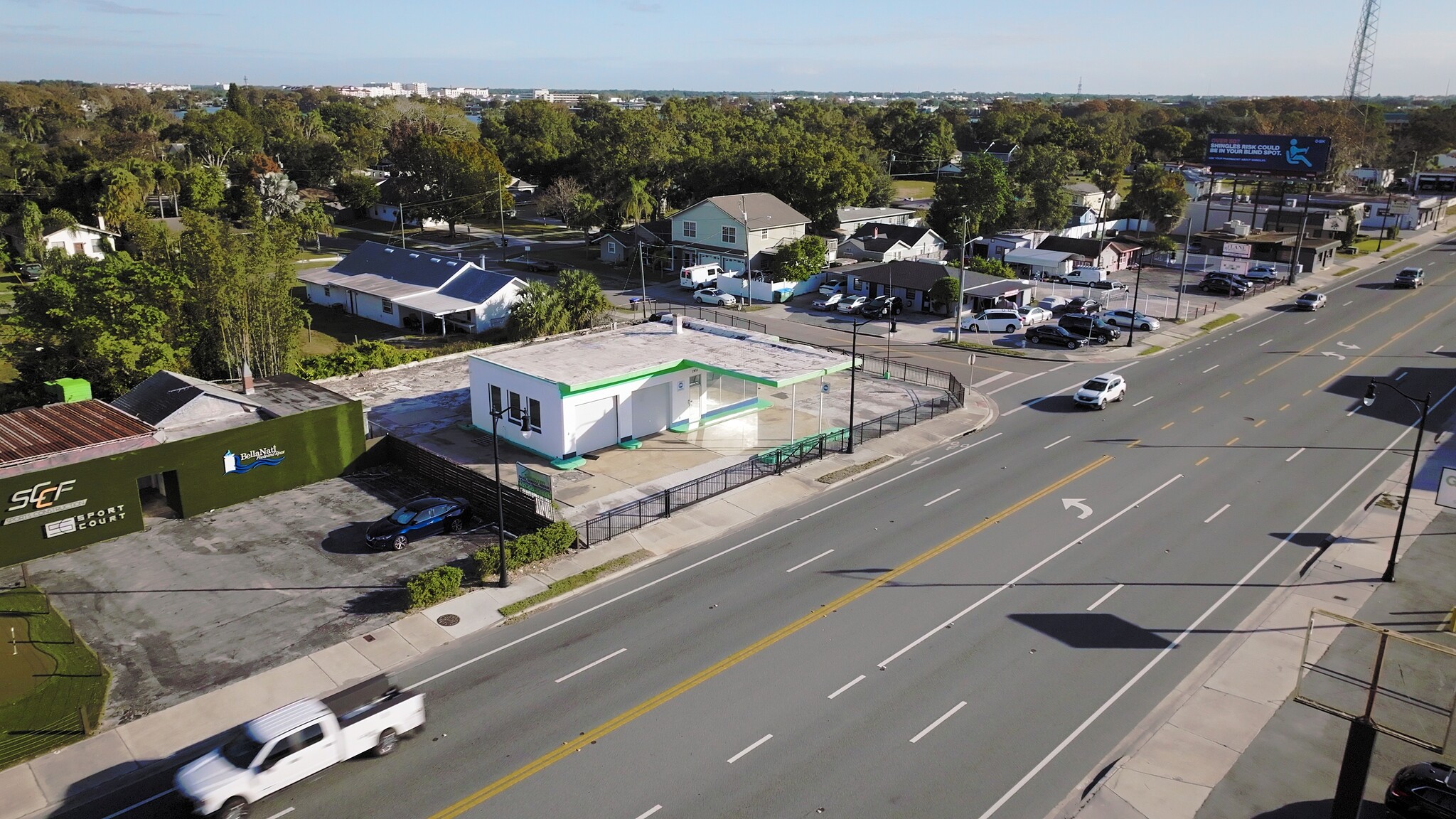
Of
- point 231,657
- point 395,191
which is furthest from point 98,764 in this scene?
point 395,191

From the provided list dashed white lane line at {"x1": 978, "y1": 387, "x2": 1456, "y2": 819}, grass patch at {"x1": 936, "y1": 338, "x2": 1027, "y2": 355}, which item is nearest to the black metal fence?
dashed white lane line at {"x1": 978, "y1": 387, "x2": 1456, "y2": 819}

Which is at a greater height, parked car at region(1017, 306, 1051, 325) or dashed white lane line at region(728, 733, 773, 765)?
parked car at region(1017, 306, 1051, 325)

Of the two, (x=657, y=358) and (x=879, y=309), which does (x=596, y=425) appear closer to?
(x=657, y=358)

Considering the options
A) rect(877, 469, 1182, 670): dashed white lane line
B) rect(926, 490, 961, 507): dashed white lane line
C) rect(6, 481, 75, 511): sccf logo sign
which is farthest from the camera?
rect(926, 490, 961, 507): dashed white lane line

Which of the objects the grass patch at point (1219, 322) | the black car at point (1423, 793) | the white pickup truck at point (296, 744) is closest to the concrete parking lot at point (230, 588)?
the white pickup truck at point (296, 744)

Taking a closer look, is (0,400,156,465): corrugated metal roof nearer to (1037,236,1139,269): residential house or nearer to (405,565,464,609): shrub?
(405,565,464,609): shrub

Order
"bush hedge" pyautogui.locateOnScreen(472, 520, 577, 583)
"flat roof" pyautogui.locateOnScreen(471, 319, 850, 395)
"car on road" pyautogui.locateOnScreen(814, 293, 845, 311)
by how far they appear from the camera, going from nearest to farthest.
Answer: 1. "bush hedge" pyautogui.locateOnScreen(472, 520, 577, 583)
2. "flat roof" pyautogui.locateOnScreen(471, 319, 850, 395)
3. "car on road" pyautogui.locateOnScreen(814, 293, 845, 311)

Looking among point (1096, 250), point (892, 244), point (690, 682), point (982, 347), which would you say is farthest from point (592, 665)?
point (1096, 250)

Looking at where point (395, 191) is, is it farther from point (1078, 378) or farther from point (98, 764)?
point (98, 764)
